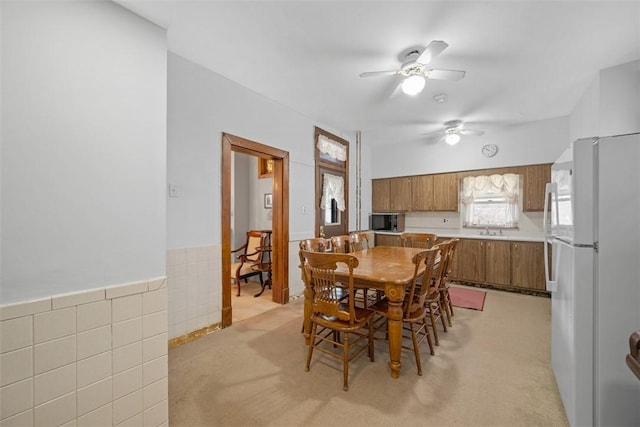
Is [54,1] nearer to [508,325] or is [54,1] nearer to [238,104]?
[238,104]

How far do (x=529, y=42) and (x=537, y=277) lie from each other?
3385mm

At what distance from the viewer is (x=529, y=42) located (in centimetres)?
227

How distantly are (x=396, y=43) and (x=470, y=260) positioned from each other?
381 cm

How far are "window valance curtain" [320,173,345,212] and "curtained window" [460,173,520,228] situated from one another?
7.79 ft

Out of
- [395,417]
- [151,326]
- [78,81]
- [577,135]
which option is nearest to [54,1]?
[78,81]

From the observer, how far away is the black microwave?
→ 5.67 meters

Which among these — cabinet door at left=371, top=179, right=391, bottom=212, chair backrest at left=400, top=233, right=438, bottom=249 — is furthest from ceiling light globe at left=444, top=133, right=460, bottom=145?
cabinet door at left=371, top=179, right=391, bottom=212

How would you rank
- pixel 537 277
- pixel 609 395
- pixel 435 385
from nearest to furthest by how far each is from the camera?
pixel 609 395, pixel 435 385, pixel 537 277

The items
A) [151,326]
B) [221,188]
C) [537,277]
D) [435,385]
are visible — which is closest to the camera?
[151,326]

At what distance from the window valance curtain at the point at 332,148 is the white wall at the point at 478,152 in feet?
4.35

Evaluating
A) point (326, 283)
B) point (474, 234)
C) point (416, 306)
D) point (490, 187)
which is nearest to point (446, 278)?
point (416, 306)

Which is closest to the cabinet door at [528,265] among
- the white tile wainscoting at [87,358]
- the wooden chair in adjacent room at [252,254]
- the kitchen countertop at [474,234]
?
the kitchen countertop at [474,234]

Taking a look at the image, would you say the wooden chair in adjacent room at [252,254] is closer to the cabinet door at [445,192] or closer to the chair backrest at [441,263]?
the chair backrest at [441,263]

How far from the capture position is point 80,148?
130 cm
